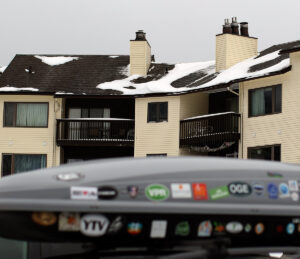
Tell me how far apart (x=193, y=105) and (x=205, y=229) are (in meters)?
36.5

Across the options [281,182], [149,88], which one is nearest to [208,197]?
[281,182]

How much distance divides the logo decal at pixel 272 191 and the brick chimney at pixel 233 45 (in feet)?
119

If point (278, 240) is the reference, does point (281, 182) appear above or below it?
above

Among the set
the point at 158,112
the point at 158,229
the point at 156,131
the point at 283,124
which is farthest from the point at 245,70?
the point at 158,229

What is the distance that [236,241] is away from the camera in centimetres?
379

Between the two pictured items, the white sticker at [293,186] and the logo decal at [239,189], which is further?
the white sticker at [293,186]

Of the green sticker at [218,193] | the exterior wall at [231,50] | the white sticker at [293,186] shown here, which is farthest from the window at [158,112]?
A: the green sticker at [218,193]

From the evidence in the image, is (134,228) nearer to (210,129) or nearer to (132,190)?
(132,190)

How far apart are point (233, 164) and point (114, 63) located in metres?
41.4

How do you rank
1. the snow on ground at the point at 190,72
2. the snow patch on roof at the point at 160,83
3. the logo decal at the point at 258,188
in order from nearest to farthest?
the logo decal at the point at 258,188 < the snow on ground at the point at 190,72 < the snow patch on roof at the point at 160,83

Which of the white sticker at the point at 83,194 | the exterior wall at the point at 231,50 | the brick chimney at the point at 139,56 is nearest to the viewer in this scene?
the white sticker at the point at 83,194

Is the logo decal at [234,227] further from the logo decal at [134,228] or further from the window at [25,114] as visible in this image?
the window at [25,114]

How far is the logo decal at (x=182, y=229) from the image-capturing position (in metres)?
3.66

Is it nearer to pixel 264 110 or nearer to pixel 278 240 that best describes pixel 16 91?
pixel 264 110
